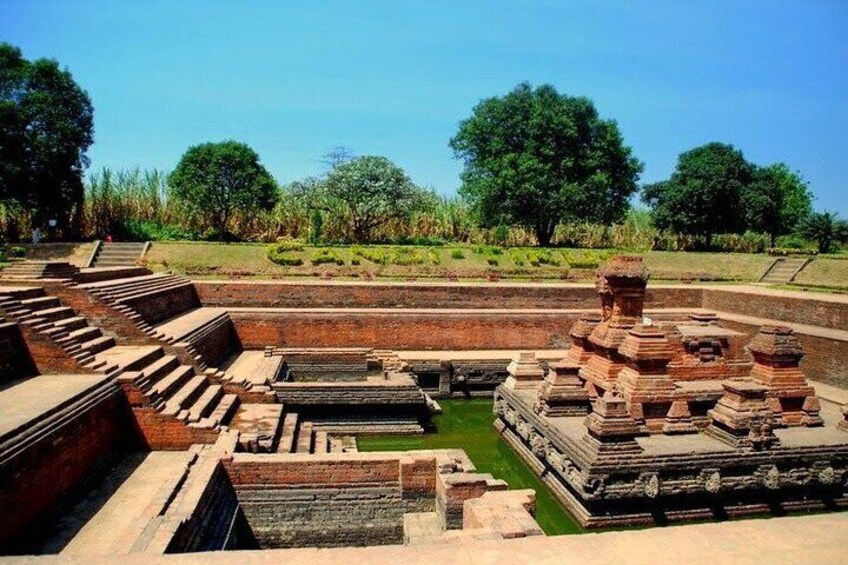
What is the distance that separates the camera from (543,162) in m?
27.0

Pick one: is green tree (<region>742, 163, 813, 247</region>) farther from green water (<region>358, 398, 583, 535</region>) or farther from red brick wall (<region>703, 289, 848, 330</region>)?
green water (<region>358, 398, 583, 535</region>)

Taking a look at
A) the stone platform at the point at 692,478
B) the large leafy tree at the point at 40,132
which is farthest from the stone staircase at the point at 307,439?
the large leafy tree at the point at 40,132

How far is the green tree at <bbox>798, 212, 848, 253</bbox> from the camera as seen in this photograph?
27422 millimetres

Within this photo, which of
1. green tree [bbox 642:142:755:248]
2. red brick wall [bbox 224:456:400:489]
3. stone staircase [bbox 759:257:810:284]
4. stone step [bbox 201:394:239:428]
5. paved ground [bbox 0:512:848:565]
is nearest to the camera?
paved ground [bbox 0:512:848:565]

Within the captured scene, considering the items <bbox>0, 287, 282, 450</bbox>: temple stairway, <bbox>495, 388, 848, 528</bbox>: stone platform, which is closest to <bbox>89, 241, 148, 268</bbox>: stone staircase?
<bbox>0, 287, 282, 450</bbox>: temple stairway

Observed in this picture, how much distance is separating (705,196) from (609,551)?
1155 inches

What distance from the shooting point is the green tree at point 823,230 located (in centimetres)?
2742

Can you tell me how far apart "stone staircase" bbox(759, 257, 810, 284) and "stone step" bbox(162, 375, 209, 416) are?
20831 millimetres

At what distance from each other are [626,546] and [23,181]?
22.9 meters

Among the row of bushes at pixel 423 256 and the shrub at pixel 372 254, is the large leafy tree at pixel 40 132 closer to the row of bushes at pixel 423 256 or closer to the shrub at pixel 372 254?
the row of bushes at pixel 423 256

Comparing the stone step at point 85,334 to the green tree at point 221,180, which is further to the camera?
the green tree at point 221,180

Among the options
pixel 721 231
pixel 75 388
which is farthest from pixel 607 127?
pixel 75 388

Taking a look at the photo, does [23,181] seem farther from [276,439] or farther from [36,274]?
[276,439]

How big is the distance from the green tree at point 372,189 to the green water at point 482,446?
570 inches
